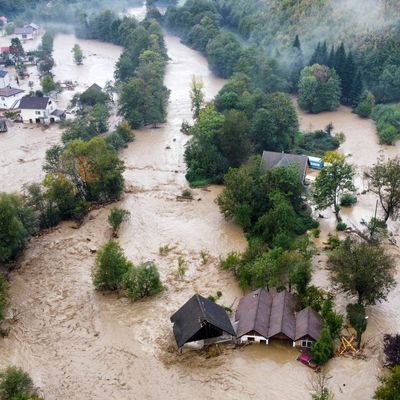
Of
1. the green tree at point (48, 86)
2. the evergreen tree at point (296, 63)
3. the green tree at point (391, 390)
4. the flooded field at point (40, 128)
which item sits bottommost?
the flooded field at point (40, 128)

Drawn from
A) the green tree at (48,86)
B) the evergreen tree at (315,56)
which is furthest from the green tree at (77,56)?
the evergreen tree at (315,56)

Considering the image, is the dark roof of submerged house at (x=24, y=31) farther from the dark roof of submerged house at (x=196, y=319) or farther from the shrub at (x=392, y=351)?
the shrub at (x=392, y=351)

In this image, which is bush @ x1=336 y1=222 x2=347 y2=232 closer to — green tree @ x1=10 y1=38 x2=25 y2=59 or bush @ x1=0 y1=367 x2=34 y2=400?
bush @ x1=0 y1=367 x2=34 y2=400

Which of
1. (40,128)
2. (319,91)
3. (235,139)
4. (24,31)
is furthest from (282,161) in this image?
(24,31)

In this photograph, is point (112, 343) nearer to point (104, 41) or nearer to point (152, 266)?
point (152, 266)

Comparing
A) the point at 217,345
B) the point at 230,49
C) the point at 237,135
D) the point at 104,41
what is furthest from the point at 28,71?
the point at 217,345

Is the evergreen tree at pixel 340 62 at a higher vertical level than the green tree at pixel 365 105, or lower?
higher

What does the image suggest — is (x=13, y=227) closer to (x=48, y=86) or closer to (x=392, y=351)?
(x=392, y=351)
